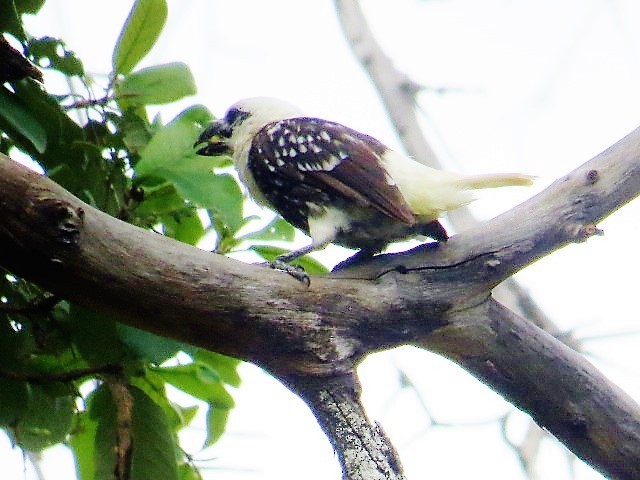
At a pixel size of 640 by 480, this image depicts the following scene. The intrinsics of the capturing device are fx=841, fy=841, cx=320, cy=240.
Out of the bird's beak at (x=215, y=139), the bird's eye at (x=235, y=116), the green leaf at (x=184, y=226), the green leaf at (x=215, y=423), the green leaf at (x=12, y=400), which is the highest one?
the bird's eye at (x=235, y=116)

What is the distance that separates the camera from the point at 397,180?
160 centimetres

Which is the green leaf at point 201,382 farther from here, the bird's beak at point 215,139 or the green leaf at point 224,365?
the bird's beak at point 215,139

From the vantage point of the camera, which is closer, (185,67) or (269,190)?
(185,67)

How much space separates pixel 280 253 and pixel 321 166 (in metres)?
0.23

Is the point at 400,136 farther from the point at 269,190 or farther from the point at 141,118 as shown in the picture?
the point at 141,118

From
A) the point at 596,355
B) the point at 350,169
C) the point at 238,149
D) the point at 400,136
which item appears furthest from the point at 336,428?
the point at 400,136

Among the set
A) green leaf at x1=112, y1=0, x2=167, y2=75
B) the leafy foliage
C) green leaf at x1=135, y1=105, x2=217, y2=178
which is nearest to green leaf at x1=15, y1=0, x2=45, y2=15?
the leafy foliage

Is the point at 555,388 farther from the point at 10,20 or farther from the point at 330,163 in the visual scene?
the point at 10,20

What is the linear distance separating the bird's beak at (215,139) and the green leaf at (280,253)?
0.39 meters

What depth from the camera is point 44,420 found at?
1.29 m

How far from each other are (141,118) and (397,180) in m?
0.50

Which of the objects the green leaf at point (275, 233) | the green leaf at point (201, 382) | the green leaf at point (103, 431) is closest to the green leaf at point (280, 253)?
the green leaf at point (275, 233)

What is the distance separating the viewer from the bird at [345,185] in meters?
1.53

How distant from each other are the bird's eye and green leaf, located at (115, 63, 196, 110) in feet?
1.83
